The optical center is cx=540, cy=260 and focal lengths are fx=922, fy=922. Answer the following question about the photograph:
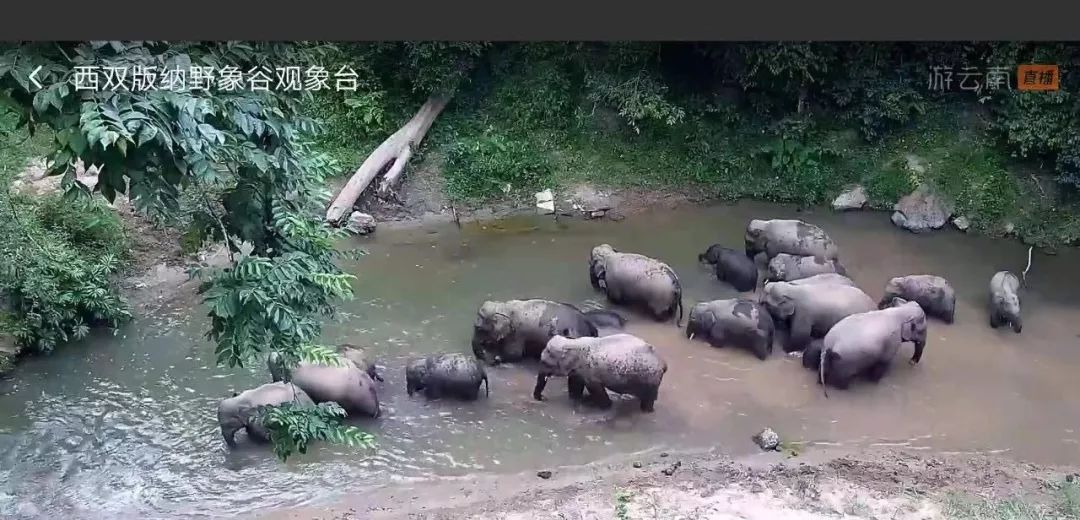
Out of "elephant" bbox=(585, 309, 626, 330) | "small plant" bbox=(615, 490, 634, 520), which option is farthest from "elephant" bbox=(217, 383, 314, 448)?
"elephant" bbox=(585, 309, 626, 330)

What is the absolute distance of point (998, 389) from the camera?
5125 mm

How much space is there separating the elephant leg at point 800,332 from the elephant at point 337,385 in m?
2.46

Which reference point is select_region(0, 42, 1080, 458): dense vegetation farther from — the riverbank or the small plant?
the small plant

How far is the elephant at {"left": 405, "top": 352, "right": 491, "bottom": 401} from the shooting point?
4910 mm

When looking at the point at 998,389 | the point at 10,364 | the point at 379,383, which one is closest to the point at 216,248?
the point at 10,364

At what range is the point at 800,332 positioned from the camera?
5.45 metres

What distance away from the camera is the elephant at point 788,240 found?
20.6ft

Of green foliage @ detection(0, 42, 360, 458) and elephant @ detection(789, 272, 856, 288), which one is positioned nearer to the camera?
green foliage @ detection(0, 42, 360, 458)

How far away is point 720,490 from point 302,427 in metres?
1.90

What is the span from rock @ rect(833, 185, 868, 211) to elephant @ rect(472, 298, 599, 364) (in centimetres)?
309

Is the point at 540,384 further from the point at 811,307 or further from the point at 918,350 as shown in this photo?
the point at 918,350

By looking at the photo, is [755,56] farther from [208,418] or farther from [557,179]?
[208,418]

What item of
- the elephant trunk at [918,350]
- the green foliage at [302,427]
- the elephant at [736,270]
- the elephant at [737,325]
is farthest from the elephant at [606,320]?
the green foliage at [302,427]

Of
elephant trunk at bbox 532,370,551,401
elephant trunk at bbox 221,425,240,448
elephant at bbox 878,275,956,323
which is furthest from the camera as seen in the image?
elephant at bbox 878,275,956,323
